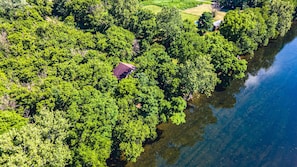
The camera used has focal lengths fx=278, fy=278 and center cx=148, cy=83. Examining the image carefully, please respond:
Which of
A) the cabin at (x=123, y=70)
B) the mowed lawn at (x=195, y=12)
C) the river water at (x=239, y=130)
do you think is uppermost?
the mowed lawn at (x=195, y=12)

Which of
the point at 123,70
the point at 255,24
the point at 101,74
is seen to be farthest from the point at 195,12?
the point at 101,74

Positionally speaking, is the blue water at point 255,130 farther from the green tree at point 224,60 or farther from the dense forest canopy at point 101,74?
the dense forest canopy at point 101,74

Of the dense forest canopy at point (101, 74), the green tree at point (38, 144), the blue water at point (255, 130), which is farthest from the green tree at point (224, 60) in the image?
the green tree at point (38, 144)

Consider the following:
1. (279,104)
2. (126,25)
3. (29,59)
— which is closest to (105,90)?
(29,59)

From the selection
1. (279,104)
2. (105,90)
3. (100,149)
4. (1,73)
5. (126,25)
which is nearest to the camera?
(100,149)

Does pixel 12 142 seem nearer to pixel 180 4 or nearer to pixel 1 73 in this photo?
pixel 1 73

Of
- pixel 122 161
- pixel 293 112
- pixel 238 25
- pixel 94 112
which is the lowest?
pixel 122 161

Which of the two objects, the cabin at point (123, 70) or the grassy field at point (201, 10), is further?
the grassy field at point (201, 10)
